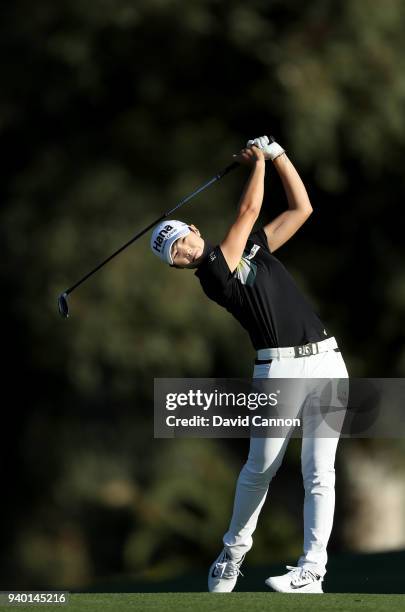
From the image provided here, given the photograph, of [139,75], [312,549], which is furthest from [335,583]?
[139,75]

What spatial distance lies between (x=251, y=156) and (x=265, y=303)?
658mm

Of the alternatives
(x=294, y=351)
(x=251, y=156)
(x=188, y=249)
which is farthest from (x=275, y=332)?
(x=251, y=156)

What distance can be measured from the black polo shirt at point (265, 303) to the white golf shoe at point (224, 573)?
3.29 ft

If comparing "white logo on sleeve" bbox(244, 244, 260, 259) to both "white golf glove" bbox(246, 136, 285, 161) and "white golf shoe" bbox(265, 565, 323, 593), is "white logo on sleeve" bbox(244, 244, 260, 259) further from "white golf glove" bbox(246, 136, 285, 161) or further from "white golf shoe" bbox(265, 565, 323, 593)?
"white golf shoe" bbox(265, 565, 323, 593)

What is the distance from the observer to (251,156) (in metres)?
6.36

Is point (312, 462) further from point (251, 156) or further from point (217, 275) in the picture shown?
point (251, 156)

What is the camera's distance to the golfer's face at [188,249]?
6164mm

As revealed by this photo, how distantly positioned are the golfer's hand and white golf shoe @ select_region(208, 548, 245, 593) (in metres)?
1.69

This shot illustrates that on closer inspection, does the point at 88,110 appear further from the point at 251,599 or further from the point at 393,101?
the point at 251,599

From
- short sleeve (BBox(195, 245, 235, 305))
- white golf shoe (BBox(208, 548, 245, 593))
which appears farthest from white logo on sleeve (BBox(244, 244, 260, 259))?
white golf shoe (BBox(208, 548, 245, 593))

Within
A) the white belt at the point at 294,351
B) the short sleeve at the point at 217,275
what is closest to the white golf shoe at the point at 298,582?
the white belt at the point at 294,351

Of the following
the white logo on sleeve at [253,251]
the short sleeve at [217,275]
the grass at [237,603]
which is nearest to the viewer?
the grass at [237,603]

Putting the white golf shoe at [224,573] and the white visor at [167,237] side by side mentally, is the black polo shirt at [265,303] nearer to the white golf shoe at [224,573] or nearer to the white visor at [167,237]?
the white visor at [167,237]

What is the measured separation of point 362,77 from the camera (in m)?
11.3
